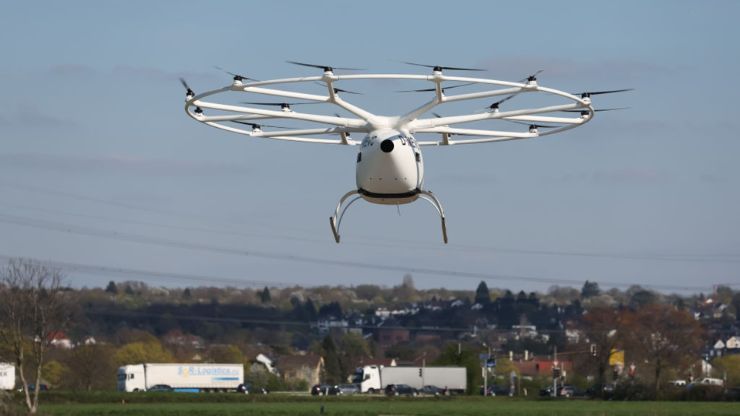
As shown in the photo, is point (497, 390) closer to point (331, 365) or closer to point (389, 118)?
point (331, 365)

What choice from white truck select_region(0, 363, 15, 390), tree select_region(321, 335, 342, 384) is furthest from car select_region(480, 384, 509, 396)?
white truck select_region(0, 363, 15, 390)

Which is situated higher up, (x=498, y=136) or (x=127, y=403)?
(x=498, y=136)

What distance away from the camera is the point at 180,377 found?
445ft

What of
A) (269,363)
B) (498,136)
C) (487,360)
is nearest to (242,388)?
(487,360)

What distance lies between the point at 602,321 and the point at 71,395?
6788cm

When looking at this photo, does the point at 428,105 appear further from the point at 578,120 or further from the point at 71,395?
the point at 71,395

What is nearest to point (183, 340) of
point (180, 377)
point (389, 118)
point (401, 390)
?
point (180, 377)

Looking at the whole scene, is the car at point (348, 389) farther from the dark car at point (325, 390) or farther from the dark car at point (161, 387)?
the dark car at point (161, 387)

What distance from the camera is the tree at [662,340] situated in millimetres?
140750

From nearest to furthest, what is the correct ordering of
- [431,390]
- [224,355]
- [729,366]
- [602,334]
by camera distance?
[431,390] → [602,334] → [224,355] → [729,366]

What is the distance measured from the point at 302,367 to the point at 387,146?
147199mm

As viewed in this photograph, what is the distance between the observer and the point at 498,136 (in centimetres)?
4638

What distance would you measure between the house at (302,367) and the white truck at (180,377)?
35924 millimetres

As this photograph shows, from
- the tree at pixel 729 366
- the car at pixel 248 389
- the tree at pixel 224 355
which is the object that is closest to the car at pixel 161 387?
the car at pixel 248 389
